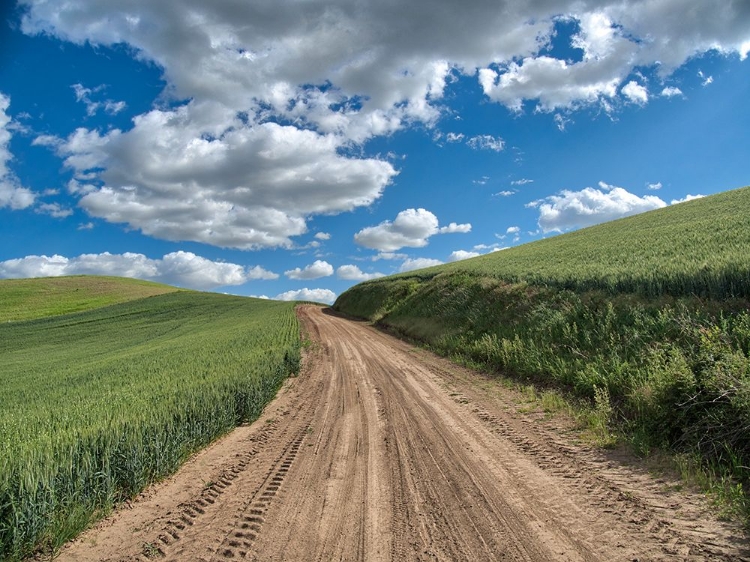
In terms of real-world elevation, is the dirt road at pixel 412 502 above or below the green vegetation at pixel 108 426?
below

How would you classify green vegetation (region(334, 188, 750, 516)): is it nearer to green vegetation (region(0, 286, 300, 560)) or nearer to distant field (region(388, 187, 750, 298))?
distant field (region(388, 187, 750, 298))

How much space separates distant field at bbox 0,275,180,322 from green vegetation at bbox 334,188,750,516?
67765mm

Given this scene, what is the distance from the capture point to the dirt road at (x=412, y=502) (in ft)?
13.6

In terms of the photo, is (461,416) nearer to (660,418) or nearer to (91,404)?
(660,418)

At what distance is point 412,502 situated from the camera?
507 cm

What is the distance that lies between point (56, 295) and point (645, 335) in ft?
292

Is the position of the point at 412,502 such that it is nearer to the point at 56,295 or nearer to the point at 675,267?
the point at 675,267

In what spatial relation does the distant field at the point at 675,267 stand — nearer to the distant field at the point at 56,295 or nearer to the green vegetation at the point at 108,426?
the green vegetation at the point at 108,426

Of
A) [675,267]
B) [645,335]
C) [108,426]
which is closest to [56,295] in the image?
[108,426]

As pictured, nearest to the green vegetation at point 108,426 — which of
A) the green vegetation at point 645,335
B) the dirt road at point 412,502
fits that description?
the dirt road at point 412,502

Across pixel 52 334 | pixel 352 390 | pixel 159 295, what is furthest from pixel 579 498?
pixel 159 295

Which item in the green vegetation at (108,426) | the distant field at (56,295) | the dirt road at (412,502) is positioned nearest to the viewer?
the dirt road at (412,502)

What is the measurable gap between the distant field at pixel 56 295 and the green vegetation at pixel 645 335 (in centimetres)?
6777

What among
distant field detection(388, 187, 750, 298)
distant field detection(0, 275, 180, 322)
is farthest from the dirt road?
distant field detection(0, 275, 180, 322)
